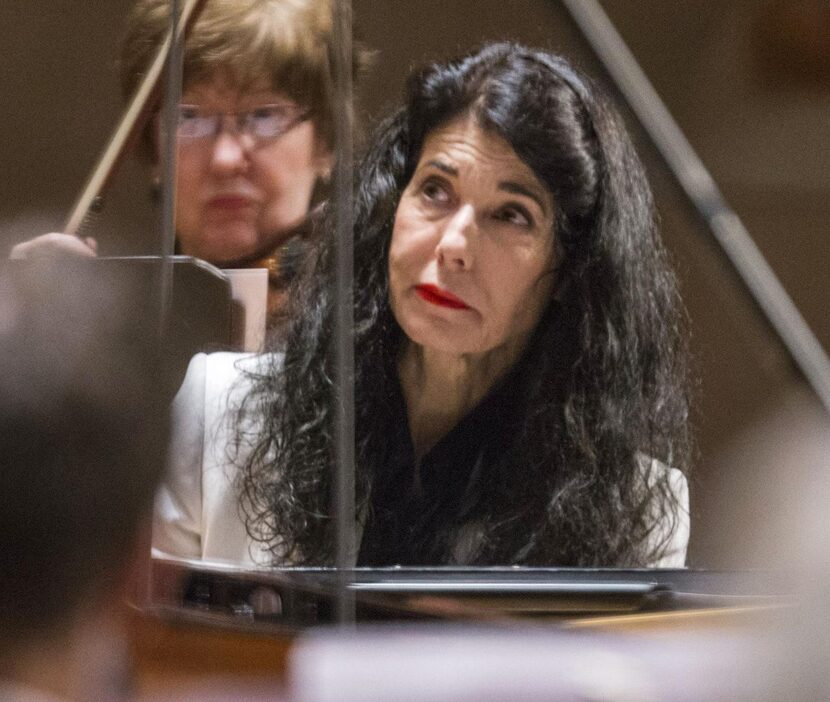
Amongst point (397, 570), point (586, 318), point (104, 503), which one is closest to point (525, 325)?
point (586, 318)

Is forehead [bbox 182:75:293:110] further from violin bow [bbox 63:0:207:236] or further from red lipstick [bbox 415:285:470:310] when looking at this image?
red lipstick [bbox 415:285:470:310]

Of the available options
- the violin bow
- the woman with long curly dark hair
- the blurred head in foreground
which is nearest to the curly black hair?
the woman with long curly dark hair

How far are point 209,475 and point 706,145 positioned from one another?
42 centimetres

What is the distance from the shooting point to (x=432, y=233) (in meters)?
0.99

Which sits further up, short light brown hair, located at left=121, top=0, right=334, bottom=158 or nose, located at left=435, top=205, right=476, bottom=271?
short light brown hair, located at left=121, top=0, right=334, bottom=158

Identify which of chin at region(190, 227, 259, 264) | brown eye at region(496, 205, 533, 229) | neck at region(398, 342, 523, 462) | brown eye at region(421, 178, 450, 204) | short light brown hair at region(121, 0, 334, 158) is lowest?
neck at region(398, 342, 523, 462)

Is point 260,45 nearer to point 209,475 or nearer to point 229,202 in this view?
point 229,202

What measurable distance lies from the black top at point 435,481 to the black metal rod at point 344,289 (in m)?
0.02

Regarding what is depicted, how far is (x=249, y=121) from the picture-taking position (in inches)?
37.9

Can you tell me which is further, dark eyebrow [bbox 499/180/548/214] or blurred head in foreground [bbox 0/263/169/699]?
dark eyebrow [bbox 499/180/548/214]

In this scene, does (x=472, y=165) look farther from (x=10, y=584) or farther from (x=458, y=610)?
(x=10, y=584)

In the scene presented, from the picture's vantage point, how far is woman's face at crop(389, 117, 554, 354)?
3.22 feet

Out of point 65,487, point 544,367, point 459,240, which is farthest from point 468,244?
point 65,487

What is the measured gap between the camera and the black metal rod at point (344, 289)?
0.95 meters
